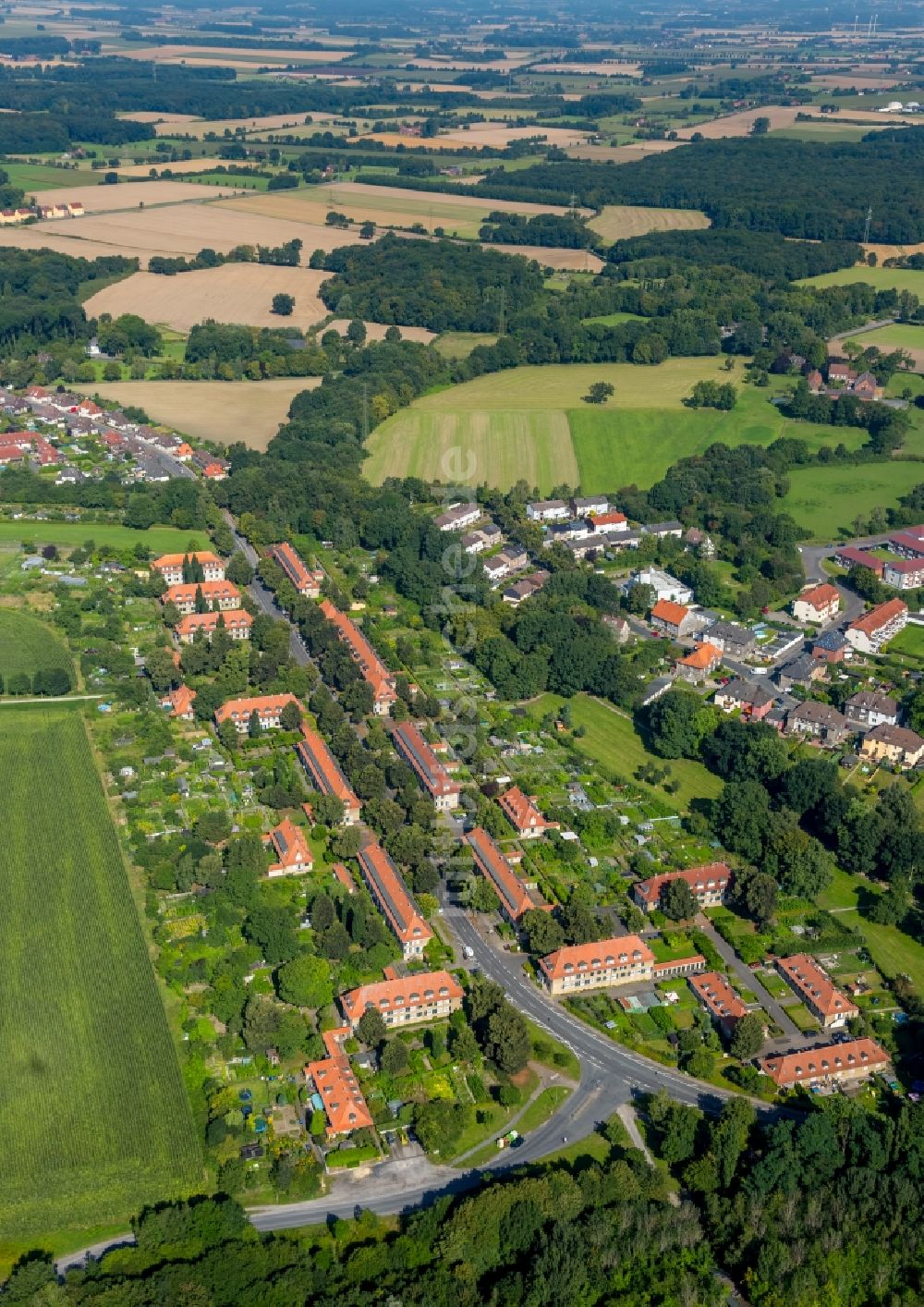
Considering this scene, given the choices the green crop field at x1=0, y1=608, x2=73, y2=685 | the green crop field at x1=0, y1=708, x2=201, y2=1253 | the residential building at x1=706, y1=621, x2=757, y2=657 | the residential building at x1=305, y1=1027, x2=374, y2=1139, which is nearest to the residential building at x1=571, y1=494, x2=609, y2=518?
the residential building at x1=706, y1=621, x2=757, y2=657

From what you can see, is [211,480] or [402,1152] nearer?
[402,1152]

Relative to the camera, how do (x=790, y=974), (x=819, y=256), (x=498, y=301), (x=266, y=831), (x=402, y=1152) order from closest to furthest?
1. (x=402, y=1152)
2. (x=790, y=974)
3. (x=266, y=831)
4. (x=498, y=301)
5. (x=819, y=256)

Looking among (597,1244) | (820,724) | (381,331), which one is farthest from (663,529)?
(597,1244)

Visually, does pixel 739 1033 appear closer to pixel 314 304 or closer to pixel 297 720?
pixel 297 720

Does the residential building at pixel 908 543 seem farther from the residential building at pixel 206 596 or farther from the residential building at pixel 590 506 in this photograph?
the residential building at pixel 206 596

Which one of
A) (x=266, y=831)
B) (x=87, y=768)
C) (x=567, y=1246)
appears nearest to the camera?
(x=567, y=1246)

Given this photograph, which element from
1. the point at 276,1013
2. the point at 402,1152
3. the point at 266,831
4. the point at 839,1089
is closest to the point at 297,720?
the point at 266,831
